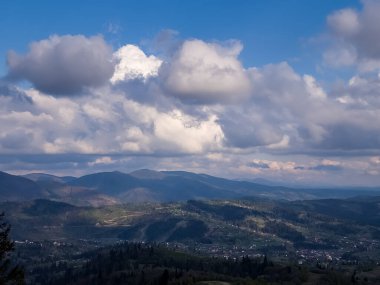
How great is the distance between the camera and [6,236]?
82.4 m

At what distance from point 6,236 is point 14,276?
6.67 meters

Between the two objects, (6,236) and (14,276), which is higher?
(6,236)

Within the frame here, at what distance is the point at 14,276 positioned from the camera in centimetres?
8156
